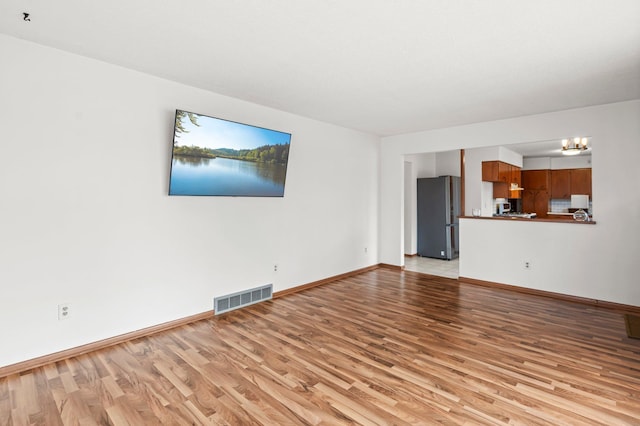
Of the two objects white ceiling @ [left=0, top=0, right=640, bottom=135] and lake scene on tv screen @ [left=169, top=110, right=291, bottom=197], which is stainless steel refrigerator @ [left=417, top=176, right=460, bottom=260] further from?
lake scene on tv screen @ [left=169, top=110, right=291, bottom=197]

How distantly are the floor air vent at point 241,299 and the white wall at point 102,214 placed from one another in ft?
0.28

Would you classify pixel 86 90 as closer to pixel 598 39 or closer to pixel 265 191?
pixel 265 191

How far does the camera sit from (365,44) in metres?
2.58

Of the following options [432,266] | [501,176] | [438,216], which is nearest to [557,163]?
[501,176]

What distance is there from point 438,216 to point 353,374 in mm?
5345

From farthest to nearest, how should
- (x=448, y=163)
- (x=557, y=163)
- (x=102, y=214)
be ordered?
(x=557, y=163) → (x=448, y=163) → (x=102, y=214)

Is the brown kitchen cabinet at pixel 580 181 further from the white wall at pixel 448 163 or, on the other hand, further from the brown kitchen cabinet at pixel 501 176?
the white wall at pixel 448 163

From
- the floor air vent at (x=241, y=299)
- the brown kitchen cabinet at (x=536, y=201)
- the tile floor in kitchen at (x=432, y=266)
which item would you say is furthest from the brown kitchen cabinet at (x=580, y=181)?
the floor air vent at (x=241, y=299)

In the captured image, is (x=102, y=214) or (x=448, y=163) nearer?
(x=102, y=214)

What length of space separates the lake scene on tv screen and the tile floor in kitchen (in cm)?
337

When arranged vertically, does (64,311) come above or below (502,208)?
below

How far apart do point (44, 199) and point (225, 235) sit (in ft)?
5.59

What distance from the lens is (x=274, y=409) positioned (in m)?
2.10

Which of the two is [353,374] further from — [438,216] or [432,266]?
[438,216]
